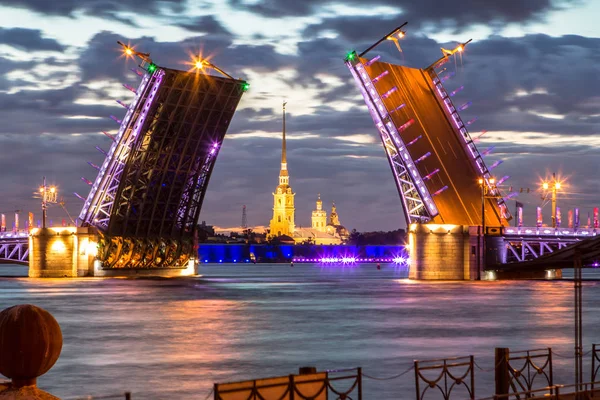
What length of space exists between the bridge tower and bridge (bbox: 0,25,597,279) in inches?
3.3

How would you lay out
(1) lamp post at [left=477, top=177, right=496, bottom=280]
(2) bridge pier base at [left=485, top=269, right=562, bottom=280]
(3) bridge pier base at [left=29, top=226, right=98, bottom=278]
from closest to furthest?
1. (1) lamp post at [left=477, top=177, right=496, bottom=280]
2. (3) bridge pier base at [left=29, top=226, right=98, bottom=278]
3. (2) bridge pier base at [left=485, top=269, right=562, bottom=280]

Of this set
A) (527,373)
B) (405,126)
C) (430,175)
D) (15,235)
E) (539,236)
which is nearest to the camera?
(527,373)

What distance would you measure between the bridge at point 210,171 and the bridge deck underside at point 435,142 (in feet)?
0.31

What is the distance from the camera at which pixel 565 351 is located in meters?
24.5

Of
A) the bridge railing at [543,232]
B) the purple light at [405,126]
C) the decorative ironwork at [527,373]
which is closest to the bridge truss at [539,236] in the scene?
the bridge railing at [543,232]

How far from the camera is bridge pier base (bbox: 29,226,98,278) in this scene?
77562 millimetres

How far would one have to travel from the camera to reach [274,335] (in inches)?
1205

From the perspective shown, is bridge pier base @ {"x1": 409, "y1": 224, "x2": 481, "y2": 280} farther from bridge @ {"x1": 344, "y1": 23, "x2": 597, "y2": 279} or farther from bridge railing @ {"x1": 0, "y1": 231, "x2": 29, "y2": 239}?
bridge railing @ {"x1": 0, "y1": 231, "x2": 29, "y2": 239}

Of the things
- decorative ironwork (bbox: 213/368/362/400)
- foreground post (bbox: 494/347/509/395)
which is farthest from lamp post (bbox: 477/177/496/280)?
decorative ironwork (bbox: 213/368/362/400)

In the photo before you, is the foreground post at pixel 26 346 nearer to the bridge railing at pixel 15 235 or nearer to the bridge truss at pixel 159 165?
the bridge truss at pixel 159 165

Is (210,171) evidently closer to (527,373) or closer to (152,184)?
(152,184)

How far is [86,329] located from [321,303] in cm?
1881

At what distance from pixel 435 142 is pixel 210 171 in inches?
623

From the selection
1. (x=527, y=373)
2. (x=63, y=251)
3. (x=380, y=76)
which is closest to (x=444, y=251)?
(x=380, y=76)
